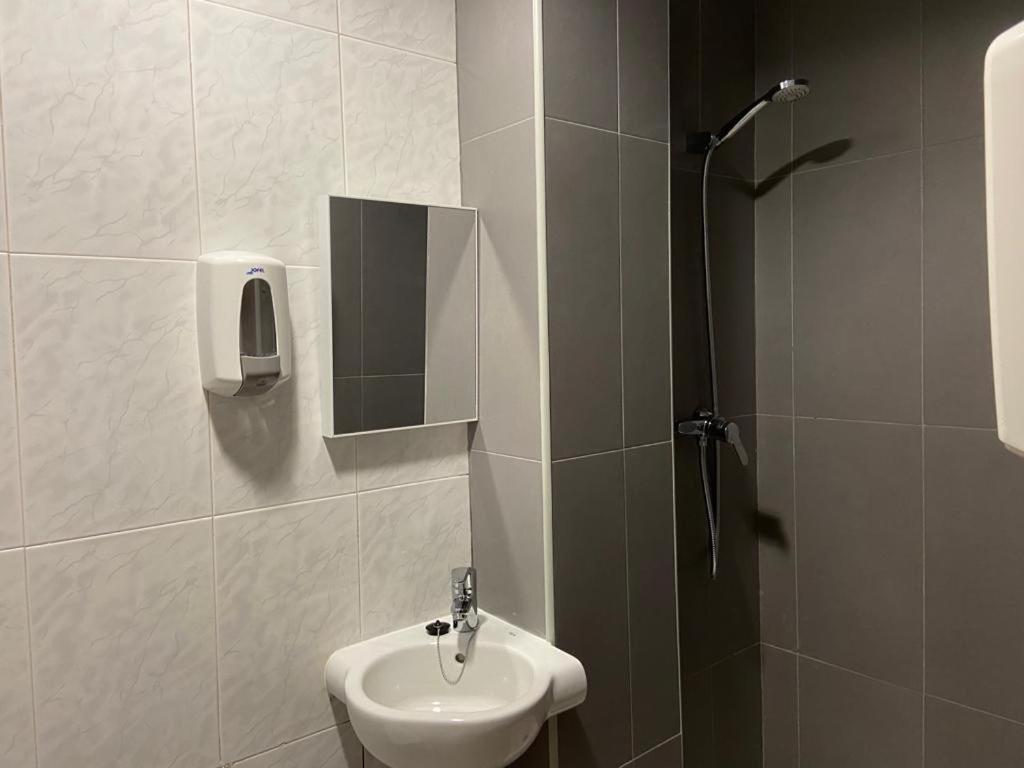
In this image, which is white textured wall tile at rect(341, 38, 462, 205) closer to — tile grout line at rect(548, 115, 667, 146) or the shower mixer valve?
tile grout line at rect(548, 115, 667, 146)

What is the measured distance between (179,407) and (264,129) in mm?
552

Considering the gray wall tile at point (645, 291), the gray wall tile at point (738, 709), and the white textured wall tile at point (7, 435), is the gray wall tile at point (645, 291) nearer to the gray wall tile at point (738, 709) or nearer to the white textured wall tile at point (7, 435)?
the gray wall tile at point (738, 709)

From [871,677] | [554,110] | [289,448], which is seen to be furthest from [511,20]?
[871,677]

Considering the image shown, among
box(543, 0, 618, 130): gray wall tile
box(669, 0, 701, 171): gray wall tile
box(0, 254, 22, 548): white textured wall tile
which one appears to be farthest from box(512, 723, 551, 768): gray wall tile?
box(669, 0, 701, 171): gray wall tile

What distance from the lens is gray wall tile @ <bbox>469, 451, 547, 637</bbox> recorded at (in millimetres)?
1526

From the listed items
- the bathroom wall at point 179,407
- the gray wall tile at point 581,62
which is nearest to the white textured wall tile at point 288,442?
the bathroom wall at point 179,407

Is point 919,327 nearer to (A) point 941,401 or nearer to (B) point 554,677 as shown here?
(A) point 941,401

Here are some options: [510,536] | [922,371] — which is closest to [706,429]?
[922,371]

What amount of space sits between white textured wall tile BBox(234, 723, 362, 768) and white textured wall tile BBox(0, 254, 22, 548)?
18.1 inches

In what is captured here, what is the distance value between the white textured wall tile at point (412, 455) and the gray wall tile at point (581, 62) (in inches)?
29.0

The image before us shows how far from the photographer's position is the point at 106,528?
1.24 m

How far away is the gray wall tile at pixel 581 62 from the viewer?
147cm

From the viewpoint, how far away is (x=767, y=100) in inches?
71.6

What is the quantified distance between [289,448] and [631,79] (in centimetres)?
108
